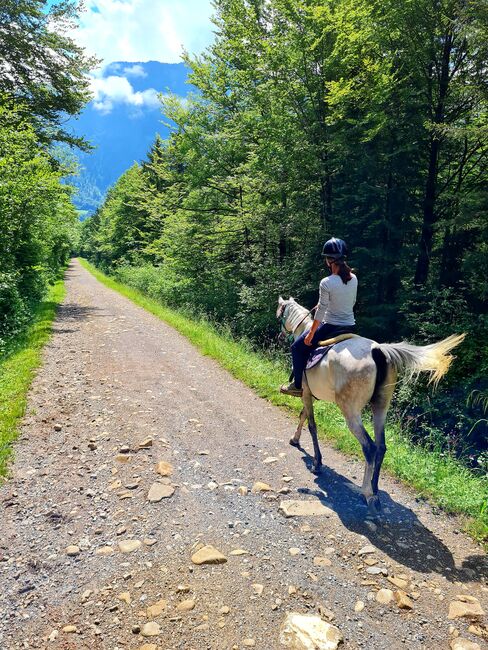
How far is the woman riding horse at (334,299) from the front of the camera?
16.4 ft

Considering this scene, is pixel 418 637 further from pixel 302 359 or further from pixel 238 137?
pixel 238 137

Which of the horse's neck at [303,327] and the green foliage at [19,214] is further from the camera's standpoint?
the green foliage at [19,214]

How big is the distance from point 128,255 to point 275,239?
29.8m

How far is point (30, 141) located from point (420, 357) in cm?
1846

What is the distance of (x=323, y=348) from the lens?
5.20 m

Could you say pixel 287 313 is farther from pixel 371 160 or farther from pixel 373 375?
pixel 371 160

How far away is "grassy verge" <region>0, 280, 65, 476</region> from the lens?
19.7ft

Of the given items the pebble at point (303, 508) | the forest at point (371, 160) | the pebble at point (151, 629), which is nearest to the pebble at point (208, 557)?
the pebble at point (151, 629)

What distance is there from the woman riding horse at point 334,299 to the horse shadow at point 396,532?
1.91 metres

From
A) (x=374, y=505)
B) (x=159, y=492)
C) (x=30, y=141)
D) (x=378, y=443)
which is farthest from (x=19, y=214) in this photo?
(x=374, y=505)

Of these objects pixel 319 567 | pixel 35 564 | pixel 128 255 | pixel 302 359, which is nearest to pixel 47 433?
pixel 35 564

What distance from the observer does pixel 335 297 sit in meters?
5.07

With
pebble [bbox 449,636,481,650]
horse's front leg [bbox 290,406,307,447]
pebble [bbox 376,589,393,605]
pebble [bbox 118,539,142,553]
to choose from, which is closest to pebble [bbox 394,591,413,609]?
pebble [bbox 376,589,393,605]

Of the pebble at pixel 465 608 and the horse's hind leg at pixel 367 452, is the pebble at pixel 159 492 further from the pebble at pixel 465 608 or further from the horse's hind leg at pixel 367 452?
the pebble at pixel 465 608
